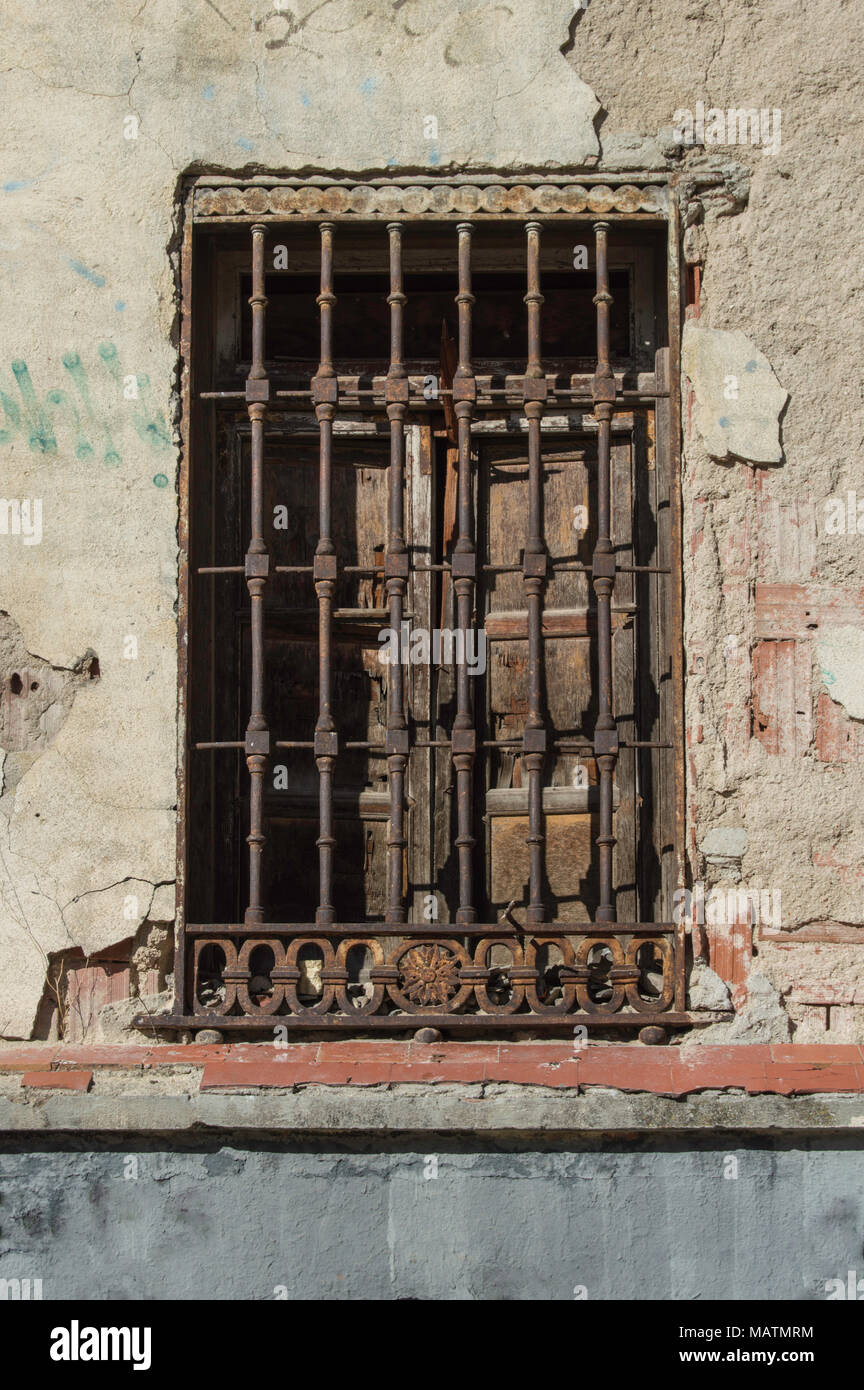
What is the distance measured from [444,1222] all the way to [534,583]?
5.33 feet

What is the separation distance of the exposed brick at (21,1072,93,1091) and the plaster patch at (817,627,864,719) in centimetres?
214

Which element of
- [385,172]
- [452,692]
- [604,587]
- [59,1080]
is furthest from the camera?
[452,692]

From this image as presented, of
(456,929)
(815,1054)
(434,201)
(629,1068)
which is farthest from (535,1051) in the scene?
(434,201)

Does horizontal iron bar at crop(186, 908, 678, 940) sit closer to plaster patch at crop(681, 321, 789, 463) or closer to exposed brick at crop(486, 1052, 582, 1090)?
exposed brick at crop(486, 1052, 582, 1090)

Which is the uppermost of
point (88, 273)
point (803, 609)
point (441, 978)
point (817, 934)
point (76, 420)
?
point (88, 273)

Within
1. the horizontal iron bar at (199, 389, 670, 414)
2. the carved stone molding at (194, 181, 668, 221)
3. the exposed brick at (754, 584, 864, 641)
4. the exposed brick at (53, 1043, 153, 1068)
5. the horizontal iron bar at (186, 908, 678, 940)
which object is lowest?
the exposed brick at (53, 1043, 153, 1068)

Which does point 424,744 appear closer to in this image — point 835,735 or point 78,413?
point 835,735

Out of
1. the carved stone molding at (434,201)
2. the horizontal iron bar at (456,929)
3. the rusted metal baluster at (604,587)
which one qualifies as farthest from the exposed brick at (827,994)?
the carved stone molding at (434,201)

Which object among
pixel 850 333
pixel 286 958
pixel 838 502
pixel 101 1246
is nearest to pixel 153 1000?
pixel 286 958

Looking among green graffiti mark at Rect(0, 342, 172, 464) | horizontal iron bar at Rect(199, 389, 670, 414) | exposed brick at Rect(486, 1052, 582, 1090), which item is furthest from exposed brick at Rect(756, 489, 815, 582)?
green graffiti mark at Rect(0, 342, 172, 464)

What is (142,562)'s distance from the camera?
152 inches

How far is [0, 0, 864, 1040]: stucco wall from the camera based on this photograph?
3.79m

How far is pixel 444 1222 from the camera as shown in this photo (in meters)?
3.51

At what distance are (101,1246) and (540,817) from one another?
1509 mm
